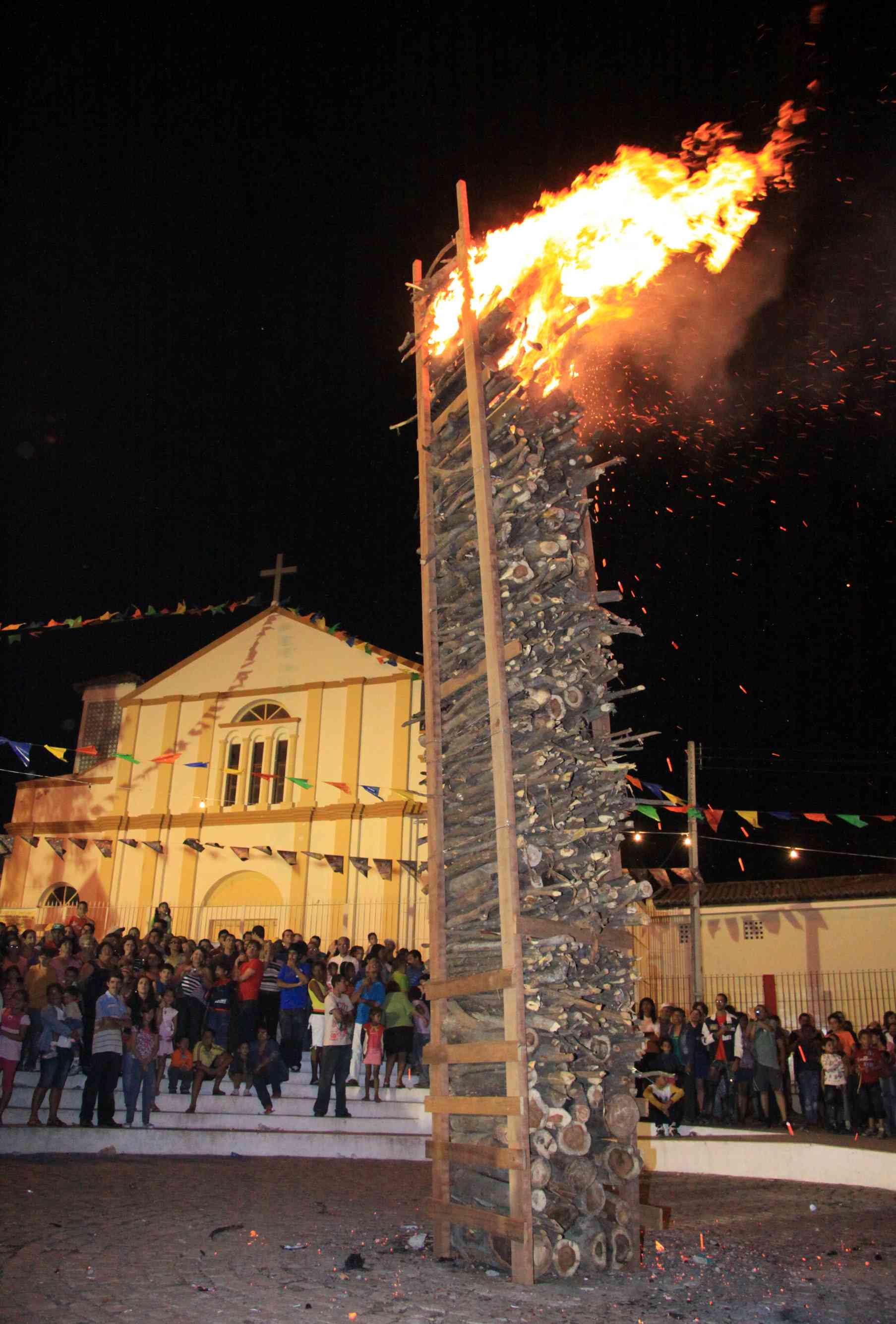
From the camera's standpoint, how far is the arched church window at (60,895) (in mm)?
29688

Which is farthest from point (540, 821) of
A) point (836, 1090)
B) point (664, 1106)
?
point (836, 1090)

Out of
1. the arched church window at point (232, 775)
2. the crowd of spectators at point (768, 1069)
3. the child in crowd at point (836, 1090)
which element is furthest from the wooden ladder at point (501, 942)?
the arched church window at point (232, 775)

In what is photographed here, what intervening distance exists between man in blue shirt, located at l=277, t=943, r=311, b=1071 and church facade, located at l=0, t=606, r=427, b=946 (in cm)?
1081

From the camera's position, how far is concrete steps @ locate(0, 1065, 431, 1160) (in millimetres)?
11773

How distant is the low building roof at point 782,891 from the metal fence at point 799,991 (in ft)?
6.17

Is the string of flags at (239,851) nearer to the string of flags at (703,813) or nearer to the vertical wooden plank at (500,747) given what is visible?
the string of flags at (703,813)

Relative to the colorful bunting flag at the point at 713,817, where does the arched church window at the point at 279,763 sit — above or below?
above

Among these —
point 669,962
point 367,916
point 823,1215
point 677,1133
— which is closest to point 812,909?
point 669,962

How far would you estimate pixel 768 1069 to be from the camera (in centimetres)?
1588

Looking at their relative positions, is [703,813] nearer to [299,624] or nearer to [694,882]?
[694,882]

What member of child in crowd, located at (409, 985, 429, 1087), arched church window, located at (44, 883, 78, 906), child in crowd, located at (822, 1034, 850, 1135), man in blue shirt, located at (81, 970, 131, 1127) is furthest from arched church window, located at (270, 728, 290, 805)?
child in crowd, located at (822, 1034, 850, 1135)

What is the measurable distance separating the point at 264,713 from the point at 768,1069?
18.4 meters

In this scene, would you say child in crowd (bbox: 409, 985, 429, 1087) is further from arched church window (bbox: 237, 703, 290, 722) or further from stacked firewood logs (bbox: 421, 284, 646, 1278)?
arched church window (bbox: 237, 703, 290, 722)

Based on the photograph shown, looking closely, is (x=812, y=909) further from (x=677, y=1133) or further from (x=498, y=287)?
(x=498, y=287)
